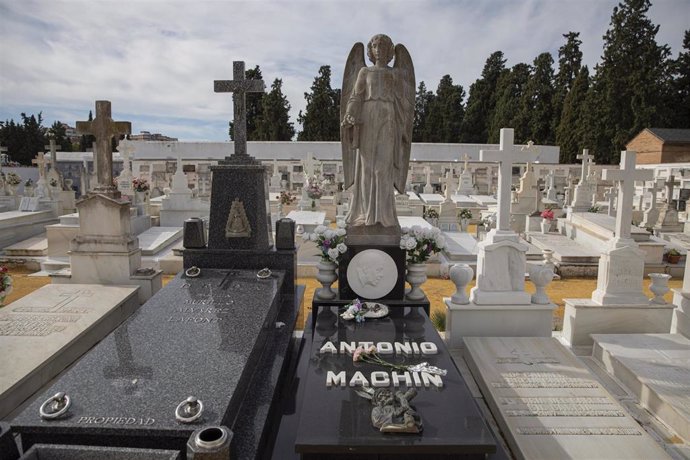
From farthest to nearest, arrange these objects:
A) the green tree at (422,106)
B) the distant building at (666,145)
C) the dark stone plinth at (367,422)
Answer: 1. the green tree at (422,106)
2. the distant building at (666,145)
3. the dark stone plinth at (367,422)

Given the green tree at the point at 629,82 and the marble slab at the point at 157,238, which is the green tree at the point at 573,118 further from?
the marble slab at the point at 157,238

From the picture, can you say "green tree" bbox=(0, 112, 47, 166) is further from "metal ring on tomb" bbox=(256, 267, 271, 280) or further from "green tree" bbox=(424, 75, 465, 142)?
"metal ring on tomb" bbox=(256, 267, 271, 280)

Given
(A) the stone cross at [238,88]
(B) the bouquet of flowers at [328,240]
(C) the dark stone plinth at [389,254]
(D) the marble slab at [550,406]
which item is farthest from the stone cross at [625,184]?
(A) the stone cross at [238,88]

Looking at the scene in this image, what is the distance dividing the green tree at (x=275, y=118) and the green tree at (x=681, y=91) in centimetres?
2708

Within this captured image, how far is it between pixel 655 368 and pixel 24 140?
4076cm

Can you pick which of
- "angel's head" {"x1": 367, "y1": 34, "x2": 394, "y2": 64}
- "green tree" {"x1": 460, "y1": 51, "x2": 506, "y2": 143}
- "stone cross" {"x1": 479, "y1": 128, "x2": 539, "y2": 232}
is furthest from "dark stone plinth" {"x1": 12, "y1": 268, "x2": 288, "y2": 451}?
"green tree" {"x1": 460, "y1": 51, "x2": 506, "y2": 143}

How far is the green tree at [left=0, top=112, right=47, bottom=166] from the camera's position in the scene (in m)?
33.0

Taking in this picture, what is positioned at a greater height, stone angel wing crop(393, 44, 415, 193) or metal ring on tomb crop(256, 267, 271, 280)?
stone angel wing crop(393, 44, 415, 193)

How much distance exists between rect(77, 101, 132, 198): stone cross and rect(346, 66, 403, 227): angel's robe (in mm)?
3953

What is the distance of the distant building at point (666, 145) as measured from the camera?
26.7 m

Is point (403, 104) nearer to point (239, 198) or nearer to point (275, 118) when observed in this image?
point (239, 198)

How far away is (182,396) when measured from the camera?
2.63 metres

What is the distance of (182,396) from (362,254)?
2.71 metres

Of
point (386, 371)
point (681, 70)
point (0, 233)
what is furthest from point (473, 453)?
point (681, 70)
